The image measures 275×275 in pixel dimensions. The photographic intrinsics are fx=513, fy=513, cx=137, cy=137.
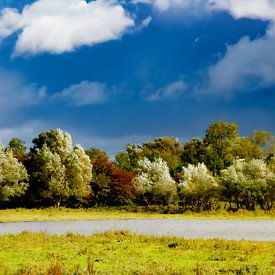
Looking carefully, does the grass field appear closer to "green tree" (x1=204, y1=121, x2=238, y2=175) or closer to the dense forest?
the dense forest

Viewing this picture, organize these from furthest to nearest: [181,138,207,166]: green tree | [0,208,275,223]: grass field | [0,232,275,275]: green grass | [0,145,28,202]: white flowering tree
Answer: [181,138,207,166]: green tree → [0,145,28,202]: white flowering tree → [0,208,275,223]: grass field → [0,232,275,275]: green grass

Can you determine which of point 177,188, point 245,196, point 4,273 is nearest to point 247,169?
point 245,196

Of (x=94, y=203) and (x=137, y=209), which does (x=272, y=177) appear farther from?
A: (x=94, y=203)

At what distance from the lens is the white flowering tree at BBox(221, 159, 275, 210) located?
82.2 metres

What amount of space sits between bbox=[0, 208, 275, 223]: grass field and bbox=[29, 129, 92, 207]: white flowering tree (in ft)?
11.5

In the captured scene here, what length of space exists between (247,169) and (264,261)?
203ft

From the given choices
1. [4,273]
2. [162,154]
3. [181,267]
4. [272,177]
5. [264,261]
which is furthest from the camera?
[162,154]

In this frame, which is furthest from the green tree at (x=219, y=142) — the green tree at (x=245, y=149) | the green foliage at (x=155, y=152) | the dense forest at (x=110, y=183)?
the dense forest at (x=110, y=183)

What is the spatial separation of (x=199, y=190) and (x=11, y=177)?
30263 mm

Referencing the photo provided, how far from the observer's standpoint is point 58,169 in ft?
278

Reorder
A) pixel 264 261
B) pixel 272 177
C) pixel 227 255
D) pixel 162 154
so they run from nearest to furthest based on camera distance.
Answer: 1. pixel 264 261
2. pixel 227 255
3. pixel 272 177
4. pixel 162 154

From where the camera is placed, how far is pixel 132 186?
298 ft

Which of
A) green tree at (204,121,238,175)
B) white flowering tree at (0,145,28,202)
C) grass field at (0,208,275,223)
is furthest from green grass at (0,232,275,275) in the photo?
green tree at (204,121,238,175)

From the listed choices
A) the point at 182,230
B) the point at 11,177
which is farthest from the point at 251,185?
the point at 11,177
